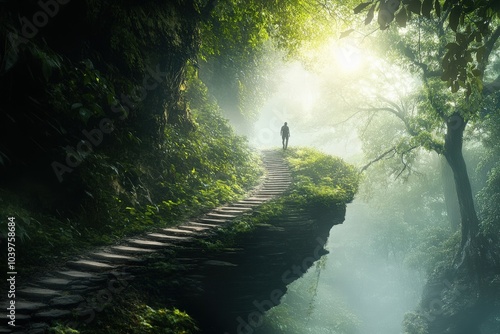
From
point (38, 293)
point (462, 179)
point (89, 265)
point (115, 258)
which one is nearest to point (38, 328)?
point (38, 293)

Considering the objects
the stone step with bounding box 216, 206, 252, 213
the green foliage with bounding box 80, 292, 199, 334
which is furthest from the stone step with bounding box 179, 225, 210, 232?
the green foliage with bounding box 80, 292, 199, 334

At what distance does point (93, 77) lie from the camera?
5.76 meters

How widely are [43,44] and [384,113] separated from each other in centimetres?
3044

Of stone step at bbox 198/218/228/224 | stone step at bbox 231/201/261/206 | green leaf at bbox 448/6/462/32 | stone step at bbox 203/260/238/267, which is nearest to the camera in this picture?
green leaf at bbox 448/6/462/32

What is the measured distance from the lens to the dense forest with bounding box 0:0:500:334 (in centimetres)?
421

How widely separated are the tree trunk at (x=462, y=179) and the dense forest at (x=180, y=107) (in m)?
0.08

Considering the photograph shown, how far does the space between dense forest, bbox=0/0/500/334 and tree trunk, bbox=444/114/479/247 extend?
0.25ft

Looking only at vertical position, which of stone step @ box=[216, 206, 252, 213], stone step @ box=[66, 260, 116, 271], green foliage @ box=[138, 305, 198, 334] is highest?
stone step @ box=[216, 206, 252, 213]

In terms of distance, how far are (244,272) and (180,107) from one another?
256 inches

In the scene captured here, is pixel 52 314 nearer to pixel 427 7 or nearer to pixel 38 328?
pixel 38 328

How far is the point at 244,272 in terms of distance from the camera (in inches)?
250

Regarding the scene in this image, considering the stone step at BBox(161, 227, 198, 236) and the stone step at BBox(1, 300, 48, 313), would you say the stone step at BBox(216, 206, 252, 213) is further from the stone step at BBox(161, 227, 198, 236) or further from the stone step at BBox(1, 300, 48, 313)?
the stone step at BBox(1, 300, 48, 313)

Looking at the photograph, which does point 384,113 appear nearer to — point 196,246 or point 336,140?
point 336,140

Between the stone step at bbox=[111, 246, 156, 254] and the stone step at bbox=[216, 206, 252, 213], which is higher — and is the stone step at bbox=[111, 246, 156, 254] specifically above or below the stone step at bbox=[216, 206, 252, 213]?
below
